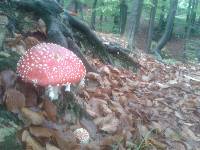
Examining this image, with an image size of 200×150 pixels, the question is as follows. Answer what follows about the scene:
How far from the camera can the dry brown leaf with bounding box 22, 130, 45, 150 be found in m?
2.74

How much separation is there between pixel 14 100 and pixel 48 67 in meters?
0.39

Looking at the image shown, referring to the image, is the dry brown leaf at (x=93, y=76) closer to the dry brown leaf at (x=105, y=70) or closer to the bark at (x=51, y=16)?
the bark at (x=51, y=16)

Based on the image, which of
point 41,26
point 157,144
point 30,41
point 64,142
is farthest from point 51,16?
point 64,142

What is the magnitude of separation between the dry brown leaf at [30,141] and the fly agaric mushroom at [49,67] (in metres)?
0.43

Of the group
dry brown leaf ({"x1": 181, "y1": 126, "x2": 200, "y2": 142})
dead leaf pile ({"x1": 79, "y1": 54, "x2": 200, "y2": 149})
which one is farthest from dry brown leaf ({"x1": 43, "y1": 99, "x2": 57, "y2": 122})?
dry brown leaf ({"x1": 181, "y1": 126, "x2": 200, "y2": 142})

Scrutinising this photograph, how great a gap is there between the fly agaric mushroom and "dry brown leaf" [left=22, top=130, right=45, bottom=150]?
0.43 m

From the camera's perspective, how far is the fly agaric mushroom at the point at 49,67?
2.97 metres

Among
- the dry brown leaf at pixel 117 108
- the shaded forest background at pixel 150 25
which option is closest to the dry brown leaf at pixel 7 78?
the dry brown leaf at pixel 117 108

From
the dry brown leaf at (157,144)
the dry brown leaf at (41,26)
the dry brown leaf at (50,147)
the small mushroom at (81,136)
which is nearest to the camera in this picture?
the dry brown leaf at (50,147)

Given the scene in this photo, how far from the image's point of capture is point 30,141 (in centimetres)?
276

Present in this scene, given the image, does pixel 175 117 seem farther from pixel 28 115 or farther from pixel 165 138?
pixel 28 115

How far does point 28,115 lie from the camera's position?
297cm

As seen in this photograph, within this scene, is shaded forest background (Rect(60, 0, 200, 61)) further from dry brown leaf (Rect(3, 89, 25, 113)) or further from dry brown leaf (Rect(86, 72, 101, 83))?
dry brown leaf (Rect(3, 89, 25, 113))

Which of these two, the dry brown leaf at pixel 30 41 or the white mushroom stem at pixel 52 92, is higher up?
the dry brown leaf at pixel 30 41
